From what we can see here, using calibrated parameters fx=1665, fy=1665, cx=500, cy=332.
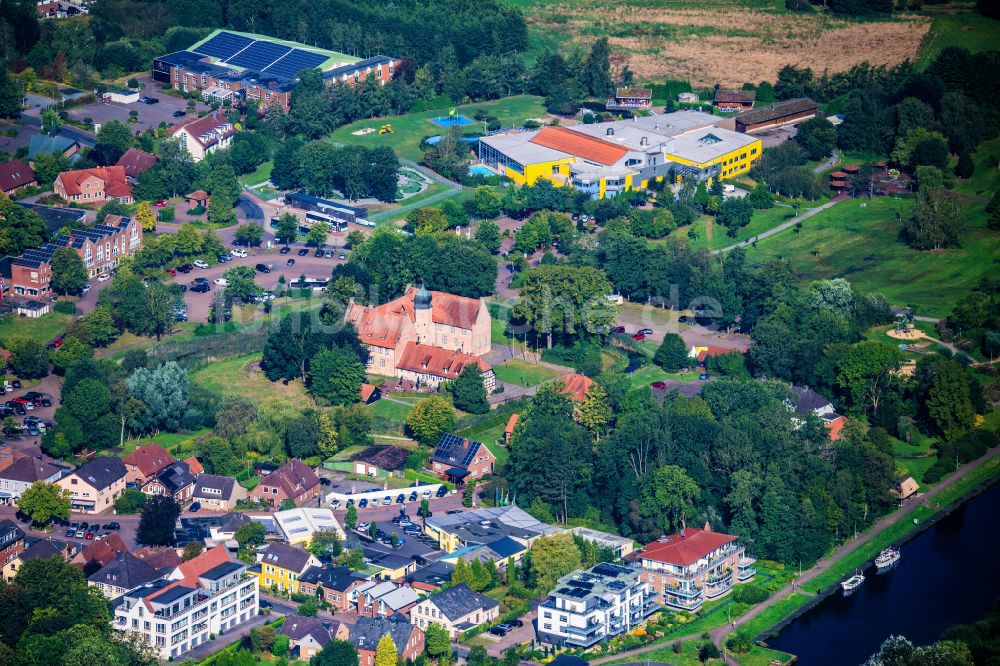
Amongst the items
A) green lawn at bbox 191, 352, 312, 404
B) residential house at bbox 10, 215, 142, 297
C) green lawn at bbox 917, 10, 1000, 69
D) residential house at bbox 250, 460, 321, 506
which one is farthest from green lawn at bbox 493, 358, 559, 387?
green lawn at bbox 917, 10, 1000, 69

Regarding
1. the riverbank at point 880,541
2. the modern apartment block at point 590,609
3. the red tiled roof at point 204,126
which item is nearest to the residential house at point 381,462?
the modern apartment block at point 590,609

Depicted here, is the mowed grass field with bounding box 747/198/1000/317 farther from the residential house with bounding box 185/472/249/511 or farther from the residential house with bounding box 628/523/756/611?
the residential house with bounding box 185/472/249/511

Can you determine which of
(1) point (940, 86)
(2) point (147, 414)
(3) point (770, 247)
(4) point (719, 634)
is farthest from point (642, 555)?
(1) point (940, 86)

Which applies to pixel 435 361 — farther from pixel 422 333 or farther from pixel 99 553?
pixel 99 553

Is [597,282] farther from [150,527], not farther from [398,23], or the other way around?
[398,23]

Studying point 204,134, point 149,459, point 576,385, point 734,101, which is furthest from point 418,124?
point 149,459
